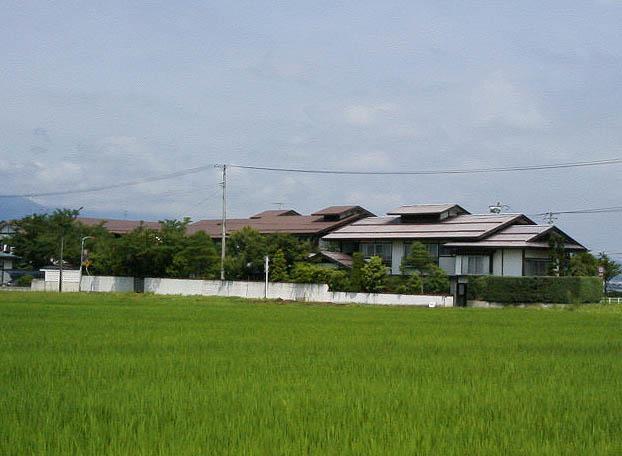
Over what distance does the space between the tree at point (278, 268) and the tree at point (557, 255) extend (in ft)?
50.8

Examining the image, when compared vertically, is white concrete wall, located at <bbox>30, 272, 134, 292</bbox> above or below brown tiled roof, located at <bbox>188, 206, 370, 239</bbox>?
below

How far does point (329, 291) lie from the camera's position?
48.2 m

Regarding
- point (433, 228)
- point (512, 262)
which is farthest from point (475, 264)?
point (433, 228)

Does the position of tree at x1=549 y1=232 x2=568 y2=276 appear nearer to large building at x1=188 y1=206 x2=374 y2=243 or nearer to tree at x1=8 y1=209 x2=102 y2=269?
large building at x1=188 y1=206 x2=374 y2=243

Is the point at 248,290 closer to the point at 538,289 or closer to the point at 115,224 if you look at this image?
the point at 538,289

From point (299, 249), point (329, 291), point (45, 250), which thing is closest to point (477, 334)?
point (329, 291)

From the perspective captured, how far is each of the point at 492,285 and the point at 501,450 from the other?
3861cm

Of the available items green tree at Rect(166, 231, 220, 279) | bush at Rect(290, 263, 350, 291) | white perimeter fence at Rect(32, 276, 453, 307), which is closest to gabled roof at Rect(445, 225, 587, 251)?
white perimeter fence at Rect(32, 276, 453, 307)

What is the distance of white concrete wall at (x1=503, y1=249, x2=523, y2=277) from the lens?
46344 millimetres

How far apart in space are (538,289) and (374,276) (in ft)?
30.3

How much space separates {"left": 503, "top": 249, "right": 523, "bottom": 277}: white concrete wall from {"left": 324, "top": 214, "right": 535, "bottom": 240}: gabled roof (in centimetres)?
173

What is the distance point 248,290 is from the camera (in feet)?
163

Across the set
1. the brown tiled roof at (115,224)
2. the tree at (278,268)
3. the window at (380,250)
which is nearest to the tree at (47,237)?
the brown tiled roof at (115,224)

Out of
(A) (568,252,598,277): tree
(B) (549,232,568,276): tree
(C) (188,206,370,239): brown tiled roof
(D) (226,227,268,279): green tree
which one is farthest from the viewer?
(C) (188,206,370,239): brown tiled roof
